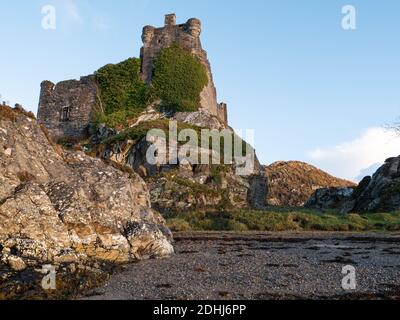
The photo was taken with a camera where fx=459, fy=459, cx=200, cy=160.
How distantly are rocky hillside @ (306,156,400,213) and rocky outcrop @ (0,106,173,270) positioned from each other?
28772 millimetres

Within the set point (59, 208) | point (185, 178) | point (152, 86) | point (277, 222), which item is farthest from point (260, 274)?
point (152, 86)

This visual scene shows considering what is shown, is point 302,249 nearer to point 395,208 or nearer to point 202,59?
point 395,208

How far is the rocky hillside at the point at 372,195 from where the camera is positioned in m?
42.3

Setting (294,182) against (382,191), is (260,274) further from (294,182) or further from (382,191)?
(294,182)

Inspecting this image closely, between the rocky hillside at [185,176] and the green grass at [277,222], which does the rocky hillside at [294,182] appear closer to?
the rocky hillside at [185,176]

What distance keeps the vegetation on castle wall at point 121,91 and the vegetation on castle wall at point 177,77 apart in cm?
213

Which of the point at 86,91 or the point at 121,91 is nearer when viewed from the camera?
the point at 121,91

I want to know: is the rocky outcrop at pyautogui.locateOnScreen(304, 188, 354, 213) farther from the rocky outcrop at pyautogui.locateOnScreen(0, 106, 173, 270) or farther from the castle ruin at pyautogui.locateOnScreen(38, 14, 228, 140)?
the rocky outcrop at pyautogui.locateOnScreen(0, 106, 173, 270)

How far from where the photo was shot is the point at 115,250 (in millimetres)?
16938

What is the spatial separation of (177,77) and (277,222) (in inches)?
1139

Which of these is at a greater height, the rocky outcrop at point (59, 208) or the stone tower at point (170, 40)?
the stone tower at point (170, 40)

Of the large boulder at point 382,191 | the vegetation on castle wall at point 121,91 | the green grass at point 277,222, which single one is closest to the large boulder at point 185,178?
the green grass at point 277,222

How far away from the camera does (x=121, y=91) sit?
58062 mm

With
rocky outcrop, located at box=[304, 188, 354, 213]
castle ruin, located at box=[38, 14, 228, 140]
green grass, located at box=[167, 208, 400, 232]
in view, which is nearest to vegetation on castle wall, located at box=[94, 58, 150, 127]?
castle ruin, located at box=[38, 14, 228, 140]
